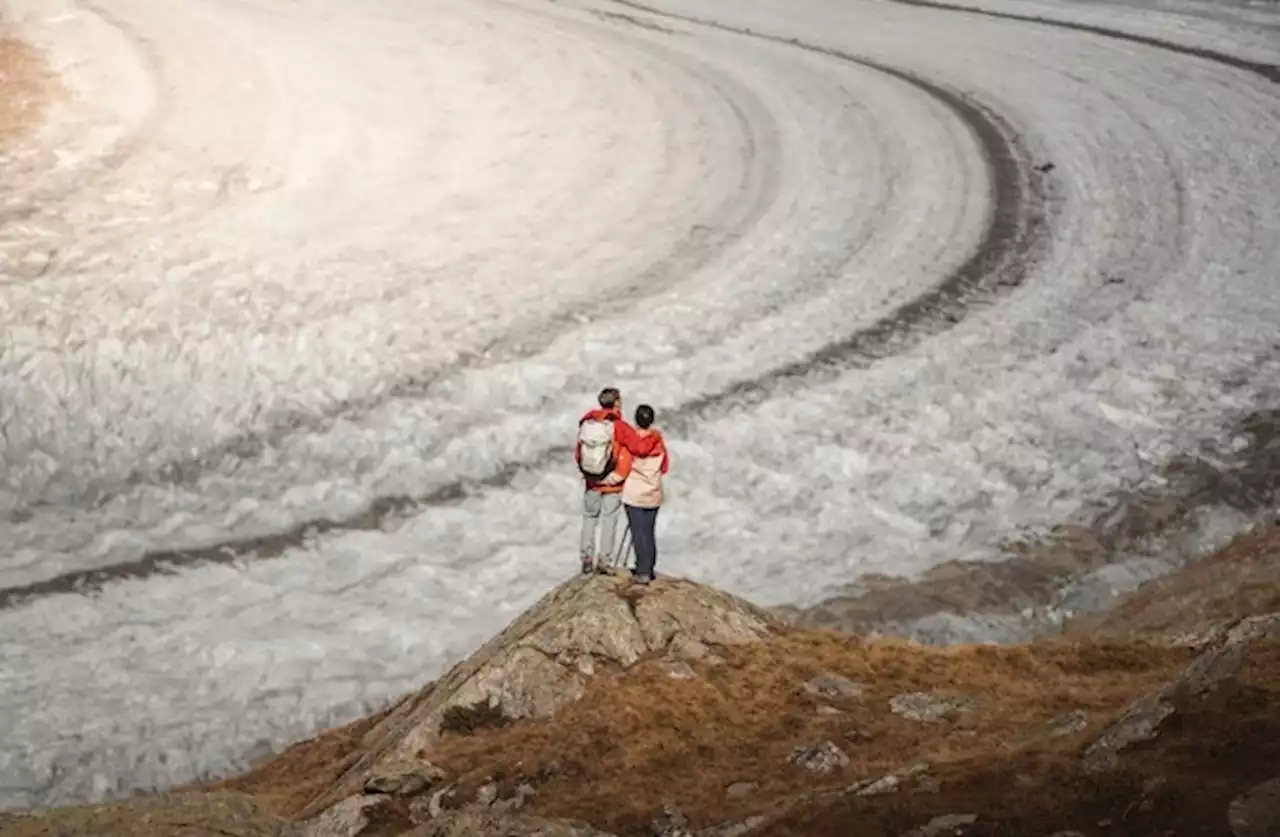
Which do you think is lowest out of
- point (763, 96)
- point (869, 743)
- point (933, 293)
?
point (869, 743)

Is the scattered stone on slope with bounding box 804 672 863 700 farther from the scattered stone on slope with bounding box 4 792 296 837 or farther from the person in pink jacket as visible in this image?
the scattered stone on slope with bounding box 4 792 296 837

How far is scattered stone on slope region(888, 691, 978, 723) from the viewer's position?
14.9 feet

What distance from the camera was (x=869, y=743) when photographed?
14.0 ft

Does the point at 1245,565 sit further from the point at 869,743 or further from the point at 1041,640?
the point at 869,743

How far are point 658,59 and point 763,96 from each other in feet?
4.67

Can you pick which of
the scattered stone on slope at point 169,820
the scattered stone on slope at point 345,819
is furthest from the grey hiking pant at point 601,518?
the scattered stone on slope at point 169,820

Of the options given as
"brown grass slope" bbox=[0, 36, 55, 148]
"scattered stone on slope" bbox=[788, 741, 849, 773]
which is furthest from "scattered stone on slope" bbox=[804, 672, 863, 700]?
"brown grass slope" bbox=[0, 36, 55, 148]

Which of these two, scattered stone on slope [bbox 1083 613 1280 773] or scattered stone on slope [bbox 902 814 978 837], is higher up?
scattered stone on slope [bbox 1083 613 1280 773]

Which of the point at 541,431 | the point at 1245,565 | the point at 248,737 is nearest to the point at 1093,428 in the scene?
the point at 1245,565

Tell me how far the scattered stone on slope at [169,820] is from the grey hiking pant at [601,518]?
5.52 feet

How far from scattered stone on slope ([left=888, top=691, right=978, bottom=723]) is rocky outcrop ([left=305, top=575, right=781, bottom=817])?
0.73m

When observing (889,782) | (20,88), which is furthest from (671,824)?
(20,88)

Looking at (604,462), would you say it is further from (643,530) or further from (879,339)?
(879,339)

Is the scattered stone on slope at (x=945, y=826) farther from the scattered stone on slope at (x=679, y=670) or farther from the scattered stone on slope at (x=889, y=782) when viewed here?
the scattered stone on slope at (x=679, y=670)
